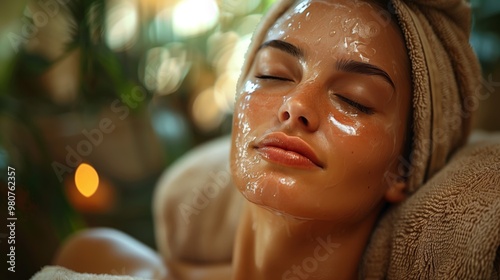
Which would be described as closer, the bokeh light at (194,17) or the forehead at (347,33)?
the forehead at (347,33)

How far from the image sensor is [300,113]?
74cm

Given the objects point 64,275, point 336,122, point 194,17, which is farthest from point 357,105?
point 194,17

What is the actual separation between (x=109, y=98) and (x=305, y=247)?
753 millimetres

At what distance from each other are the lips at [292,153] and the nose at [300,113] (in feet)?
0.07

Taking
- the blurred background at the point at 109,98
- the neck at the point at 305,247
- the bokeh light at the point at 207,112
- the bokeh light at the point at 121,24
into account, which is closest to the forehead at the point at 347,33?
the neck at the point at 305,247

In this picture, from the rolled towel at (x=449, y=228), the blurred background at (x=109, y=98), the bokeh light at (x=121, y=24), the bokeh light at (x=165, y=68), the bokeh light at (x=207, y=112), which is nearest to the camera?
the rolled towel at (x=449, y=228)

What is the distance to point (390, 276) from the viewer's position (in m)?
0.81

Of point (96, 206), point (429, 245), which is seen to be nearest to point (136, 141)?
point (96, 206)

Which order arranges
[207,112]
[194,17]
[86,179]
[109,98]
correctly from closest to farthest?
[86,179] → [109,98] → [194,17] → [207,112]

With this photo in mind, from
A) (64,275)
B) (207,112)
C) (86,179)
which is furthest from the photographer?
(207,112)

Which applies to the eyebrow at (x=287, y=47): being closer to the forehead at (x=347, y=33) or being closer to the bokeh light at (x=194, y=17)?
the forehead at (x=347, y=33)

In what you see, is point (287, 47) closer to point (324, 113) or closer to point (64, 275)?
point (324, 113)

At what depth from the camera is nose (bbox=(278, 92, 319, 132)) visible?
0.74m

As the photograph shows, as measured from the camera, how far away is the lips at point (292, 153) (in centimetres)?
74
